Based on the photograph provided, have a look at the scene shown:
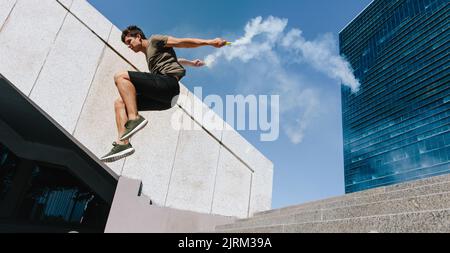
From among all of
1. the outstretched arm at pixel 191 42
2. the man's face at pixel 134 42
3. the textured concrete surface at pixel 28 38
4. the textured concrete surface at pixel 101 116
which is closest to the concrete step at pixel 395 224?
the outstretched arm at pixel 191 42

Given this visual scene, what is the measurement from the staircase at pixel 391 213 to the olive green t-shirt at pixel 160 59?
2505 millimetres

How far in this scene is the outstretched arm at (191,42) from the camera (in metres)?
3.27

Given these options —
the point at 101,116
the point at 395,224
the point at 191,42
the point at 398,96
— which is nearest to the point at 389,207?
the point at 395,224

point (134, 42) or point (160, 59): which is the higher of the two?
point (134, 42)

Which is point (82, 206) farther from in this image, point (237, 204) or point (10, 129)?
point (237, 204)

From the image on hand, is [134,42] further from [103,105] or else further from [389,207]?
[389,207]

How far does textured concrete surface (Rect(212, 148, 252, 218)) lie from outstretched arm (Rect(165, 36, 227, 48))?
13.2 ft

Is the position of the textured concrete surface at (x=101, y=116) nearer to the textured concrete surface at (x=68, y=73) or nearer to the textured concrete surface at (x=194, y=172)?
the textured concrete surface at (x=68, y=73)

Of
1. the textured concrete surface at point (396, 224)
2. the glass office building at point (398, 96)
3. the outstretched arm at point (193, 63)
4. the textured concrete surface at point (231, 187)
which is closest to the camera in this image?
the textured concrete surface at point (396, 224)

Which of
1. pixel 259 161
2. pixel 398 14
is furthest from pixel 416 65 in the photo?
pixel 259 161

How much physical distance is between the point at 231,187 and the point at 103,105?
11.8 feet

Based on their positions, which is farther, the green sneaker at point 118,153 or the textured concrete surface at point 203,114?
the textured concrete surface at point 203,114

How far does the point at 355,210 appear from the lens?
3.29m

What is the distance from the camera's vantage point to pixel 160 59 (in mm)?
3539
